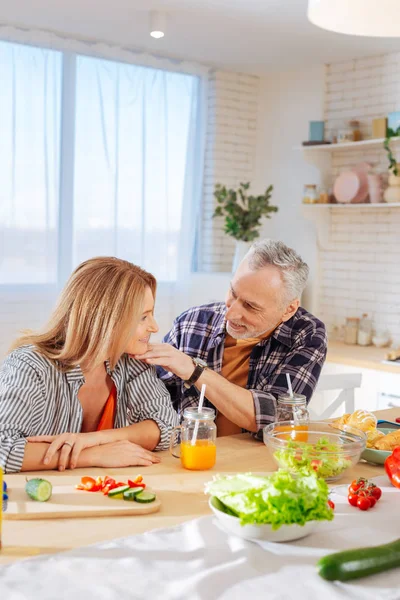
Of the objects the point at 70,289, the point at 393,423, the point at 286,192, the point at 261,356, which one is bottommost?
the point at 393,423

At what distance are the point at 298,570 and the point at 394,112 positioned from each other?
3.93 m

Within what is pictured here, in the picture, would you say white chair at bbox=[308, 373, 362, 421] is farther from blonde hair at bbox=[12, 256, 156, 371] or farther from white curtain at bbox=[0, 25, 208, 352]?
white curtain at bbox=[0, 25, 208, 352]

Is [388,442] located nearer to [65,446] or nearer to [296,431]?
[296,431]

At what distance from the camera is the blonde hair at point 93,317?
234cm

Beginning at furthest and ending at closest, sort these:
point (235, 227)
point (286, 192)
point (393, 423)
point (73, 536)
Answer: point (286, 192) < point (235, 227) < point (393, 423) < point (73, 536)

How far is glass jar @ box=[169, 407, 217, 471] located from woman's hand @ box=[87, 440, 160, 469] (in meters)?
0.11

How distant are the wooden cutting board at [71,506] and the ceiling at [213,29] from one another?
2925 millimetres

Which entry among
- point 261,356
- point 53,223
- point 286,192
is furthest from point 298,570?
point 286,192

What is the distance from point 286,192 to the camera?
225 inches

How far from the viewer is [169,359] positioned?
2.48m

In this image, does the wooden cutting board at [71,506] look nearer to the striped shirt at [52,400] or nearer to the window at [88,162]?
the striped shirt at [52,400]

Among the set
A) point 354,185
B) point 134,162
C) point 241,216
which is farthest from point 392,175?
point 134,162

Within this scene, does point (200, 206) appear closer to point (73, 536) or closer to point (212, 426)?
point (212, 426)

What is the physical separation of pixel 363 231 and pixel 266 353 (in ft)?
8.85
